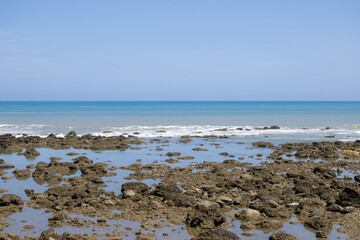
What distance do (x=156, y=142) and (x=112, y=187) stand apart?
1579cm

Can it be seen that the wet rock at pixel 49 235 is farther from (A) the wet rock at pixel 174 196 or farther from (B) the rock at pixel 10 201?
(A) the wet rock at pixel 174 196

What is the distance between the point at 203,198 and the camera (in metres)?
12.5

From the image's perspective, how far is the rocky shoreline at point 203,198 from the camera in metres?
9.81

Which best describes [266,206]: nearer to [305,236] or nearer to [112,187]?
[305,236]

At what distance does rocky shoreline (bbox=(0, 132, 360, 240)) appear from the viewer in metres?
9.81

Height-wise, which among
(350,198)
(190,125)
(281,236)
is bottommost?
(190,125)

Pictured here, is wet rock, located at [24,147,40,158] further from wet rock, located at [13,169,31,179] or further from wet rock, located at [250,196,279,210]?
wet rock, located at [250,196,279,210]

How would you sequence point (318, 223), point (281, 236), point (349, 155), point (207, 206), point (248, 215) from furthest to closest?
point (349, 155), point (207, 206), point (248, 215), point (318, 223), point (281, 236)

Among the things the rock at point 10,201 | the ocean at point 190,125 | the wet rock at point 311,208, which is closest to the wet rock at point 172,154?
the rock at point 10,201

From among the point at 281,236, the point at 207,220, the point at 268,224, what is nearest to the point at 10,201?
the point at 207,220

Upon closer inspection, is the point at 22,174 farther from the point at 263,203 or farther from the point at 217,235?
the point at 217,235

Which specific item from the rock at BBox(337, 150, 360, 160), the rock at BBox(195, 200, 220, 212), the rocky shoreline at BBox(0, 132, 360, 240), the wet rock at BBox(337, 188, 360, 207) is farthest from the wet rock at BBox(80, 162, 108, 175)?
the rock at BBox(337, 150, 360, 160)

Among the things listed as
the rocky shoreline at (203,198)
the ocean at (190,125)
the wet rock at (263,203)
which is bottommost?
the ocean at (190,125)

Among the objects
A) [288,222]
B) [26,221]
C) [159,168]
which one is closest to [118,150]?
[159,168]
